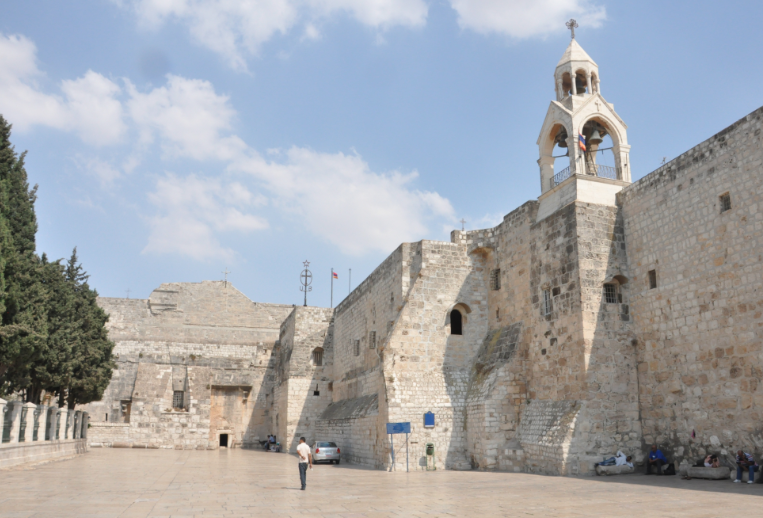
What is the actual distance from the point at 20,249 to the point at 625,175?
17378mm

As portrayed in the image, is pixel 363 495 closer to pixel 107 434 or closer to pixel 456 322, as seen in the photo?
pixel 456 322

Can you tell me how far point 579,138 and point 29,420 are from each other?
17985 mm

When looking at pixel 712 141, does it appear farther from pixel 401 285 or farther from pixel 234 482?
pixel 234 482

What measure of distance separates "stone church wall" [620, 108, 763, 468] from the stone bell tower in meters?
1.53

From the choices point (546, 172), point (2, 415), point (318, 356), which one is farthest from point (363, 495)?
point (318, 356)

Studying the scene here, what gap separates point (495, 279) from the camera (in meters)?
19.8

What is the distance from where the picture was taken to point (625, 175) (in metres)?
16.7

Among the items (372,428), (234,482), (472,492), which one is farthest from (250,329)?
(472,492)

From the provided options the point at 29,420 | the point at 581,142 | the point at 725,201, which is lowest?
the point at 29,420

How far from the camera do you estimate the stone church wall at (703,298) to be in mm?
11922

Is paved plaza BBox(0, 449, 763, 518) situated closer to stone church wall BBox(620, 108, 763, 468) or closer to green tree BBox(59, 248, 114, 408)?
stone church wall BBox(620, 108, 763, 468)

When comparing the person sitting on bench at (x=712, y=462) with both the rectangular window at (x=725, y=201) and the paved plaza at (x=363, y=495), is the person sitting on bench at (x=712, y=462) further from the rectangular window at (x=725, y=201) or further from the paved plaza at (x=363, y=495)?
the rectangular window at (x=725, y=201)

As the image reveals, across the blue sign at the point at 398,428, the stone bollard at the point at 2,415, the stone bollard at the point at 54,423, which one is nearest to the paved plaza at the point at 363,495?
the stone bollard at the point at 2,415

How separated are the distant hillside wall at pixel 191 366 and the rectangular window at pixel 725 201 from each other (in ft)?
87.7
